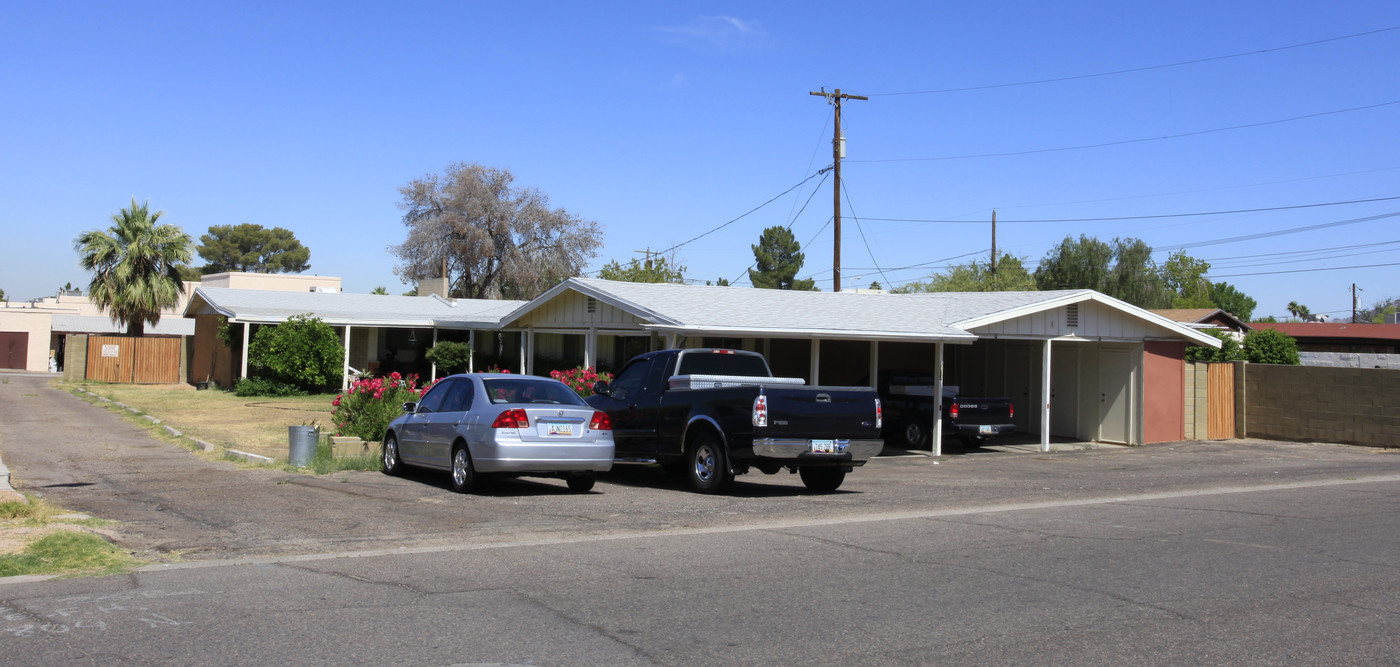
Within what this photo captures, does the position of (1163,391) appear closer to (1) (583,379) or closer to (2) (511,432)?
(1) (583,379)

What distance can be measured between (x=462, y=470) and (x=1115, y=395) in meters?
17.1

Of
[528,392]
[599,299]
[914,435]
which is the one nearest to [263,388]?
[599,299]

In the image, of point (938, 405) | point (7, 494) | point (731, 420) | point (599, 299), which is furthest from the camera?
point (599, 299)


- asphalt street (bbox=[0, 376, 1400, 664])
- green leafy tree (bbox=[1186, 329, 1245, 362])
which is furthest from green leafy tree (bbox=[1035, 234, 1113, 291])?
asphalt street (bbox=[0, 376, 1400, 664])

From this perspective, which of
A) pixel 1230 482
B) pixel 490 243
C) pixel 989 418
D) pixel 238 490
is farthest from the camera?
pixel 490 243

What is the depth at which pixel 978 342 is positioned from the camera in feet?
88.9

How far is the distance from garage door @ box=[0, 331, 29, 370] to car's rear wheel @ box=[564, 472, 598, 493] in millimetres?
53611

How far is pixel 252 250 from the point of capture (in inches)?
3615

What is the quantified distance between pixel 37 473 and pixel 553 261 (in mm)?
45467

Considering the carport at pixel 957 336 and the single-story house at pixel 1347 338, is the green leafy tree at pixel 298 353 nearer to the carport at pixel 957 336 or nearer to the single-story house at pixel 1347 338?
the carport at pixel 957 336

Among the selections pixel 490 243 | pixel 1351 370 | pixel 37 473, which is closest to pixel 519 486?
pixel 37 473

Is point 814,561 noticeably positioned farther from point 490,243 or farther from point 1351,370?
point 490,243

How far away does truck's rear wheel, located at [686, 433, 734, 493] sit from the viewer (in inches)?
514

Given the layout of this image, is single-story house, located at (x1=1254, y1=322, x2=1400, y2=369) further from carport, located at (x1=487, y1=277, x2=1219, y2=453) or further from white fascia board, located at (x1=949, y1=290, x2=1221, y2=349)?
white fascia board, located at (x1=949, y1=290, x2=1221, y2=349)
